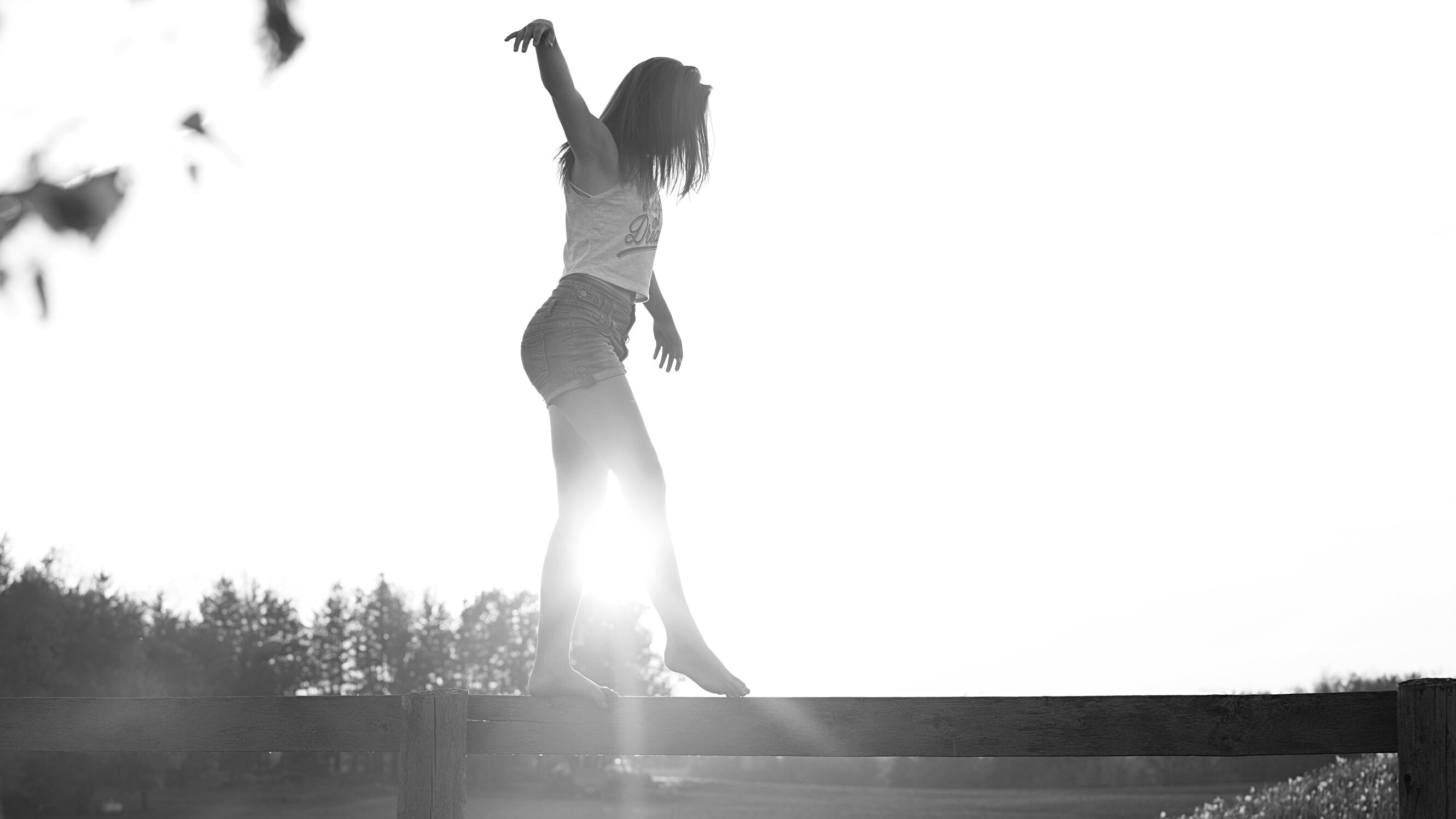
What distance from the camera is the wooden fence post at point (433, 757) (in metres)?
3.94

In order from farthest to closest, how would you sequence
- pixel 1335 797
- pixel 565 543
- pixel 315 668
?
pixel 315 668
pixel 1335 797
pixel 565 543

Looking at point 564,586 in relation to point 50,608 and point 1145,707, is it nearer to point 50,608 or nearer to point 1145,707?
point 1145,707

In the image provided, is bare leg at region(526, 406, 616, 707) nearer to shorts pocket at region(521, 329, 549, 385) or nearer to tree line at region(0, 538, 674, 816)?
shorts pocket at region(521, 329, 549, 385)

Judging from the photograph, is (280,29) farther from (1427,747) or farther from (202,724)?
(1427,747)

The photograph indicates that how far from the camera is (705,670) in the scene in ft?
13.7

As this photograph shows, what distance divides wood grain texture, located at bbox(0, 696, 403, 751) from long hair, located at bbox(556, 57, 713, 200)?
1.96 m

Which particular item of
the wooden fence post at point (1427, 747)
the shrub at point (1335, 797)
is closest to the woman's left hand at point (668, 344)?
the wooden fence post at point (1427, 747)

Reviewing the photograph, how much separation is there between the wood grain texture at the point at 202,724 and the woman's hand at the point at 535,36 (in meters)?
2.18

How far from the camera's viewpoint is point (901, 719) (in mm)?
3844

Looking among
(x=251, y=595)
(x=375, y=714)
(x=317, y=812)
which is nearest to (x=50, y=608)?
(x=317, y=812)

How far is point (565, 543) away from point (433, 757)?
2.87ft

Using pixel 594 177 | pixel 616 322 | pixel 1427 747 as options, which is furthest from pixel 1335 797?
pixel 594 177

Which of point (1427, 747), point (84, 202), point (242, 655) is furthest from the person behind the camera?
point (242, 655)

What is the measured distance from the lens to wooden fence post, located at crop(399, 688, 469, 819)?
12.9ft
